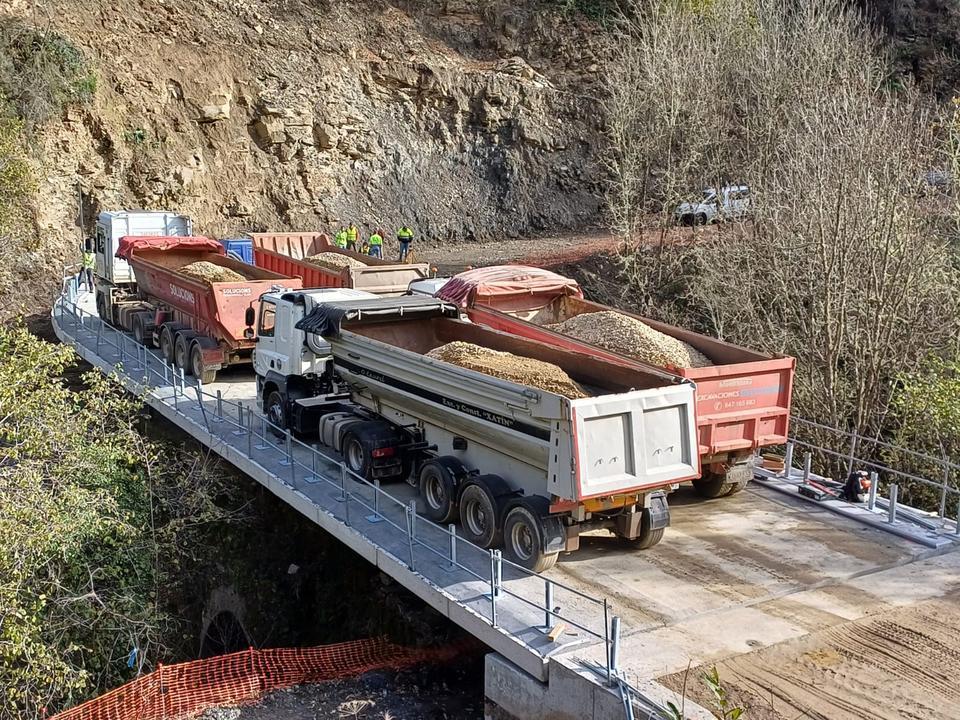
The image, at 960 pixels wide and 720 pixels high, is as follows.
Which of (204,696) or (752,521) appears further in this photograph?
(752,521)

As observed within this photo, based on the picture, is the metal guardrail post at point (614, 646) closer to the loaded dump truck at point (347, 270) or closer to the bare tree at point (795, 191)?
the bare tree at point (795, 191)

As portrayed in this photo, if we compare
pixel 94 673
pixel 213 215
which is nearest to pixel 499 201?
pixel 213 215

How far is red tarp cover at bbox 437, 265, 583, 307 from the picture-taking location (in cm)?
1580

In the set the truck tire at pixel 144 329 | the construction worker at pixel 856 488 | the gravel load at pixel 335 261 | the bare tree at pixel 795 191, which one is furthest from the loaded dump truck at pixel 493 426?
the bare tree at pixel 795 191

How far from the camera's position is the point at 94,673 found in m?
11.3

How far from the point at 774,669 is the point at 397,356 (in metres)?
5.88

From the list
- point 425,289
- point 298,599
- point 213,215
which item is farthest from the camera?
point 213,215

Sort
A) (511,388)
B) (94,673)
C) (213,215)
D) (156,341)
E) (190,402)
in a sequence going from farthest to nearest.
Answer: (213,215), (156,341), (190,402), (94,673), (511,388)

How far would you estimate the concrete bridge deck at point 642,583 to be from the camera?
7965 mm

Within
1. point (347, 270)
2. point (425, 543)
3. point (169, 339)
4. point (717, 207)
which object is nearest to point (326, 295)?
point (347, 270)

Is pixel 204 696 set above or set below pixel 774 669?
below

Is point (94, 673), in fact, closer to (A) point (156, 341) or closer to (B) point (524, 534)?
(B) point (524, 534)

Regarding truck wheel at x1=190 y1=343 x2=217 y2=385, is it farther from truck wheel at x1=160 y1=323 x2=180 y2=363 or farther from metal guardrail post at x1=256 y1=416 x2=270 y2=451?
metal guardrail post at x1=256 y1=416 x2=270 y2=451

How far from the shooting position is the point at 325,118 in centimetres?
3522
